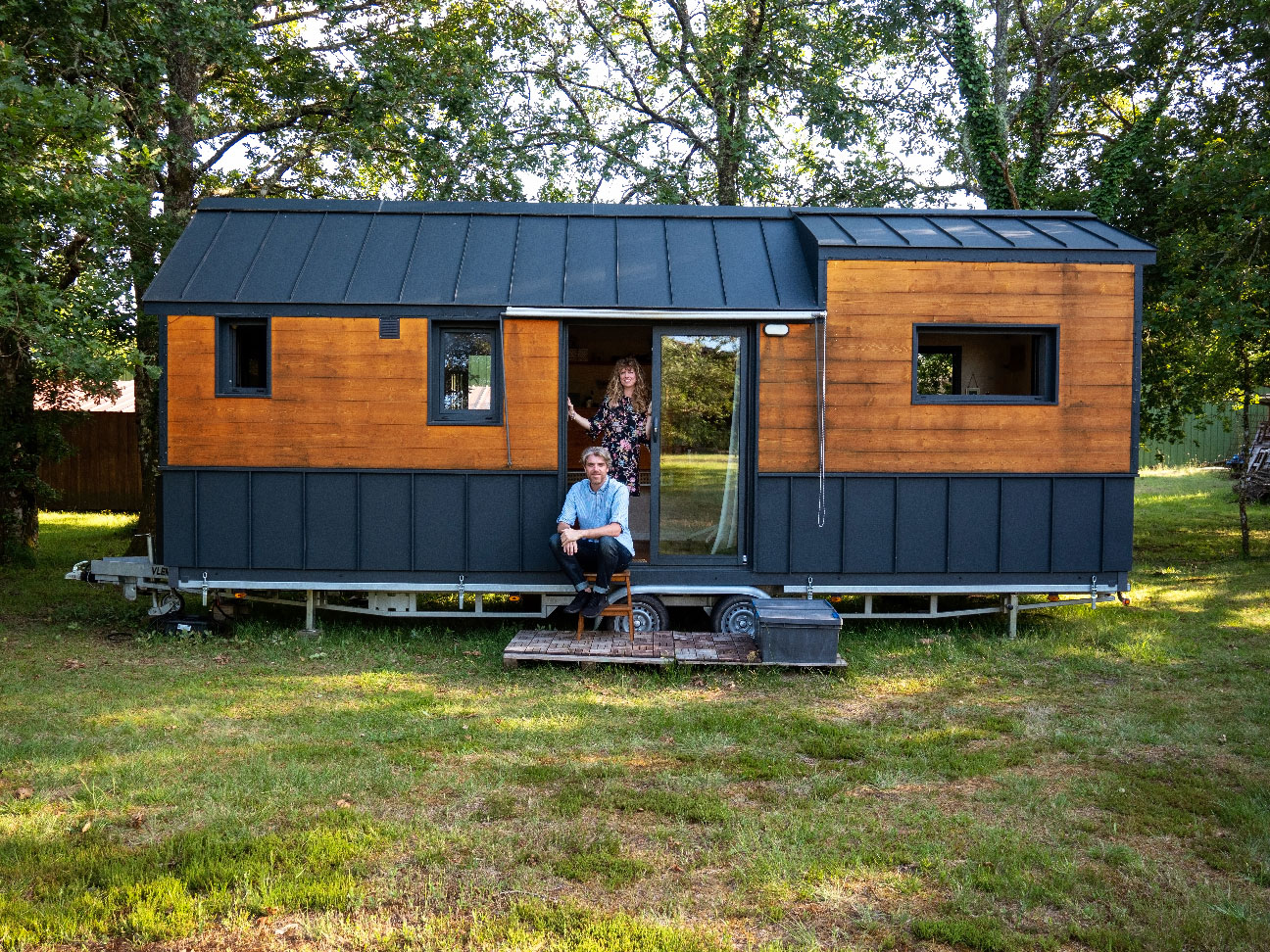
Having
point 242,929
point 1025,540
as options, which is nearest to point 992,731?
point 1025,540

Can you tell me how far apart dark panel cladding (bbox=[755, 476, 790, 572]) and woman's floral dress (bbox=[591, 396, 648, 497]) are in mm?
1081

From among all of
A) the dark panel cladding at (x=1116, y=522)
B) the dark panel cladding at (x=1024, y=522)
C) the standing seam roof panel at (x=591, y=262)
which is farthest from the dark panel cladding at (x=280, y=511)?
the dark panel cladding at (x=1116, y=522)

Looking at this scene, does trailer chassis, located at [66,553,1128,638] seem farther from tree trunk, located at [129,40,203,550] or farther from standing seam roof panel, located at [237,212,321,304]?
standing seam roof panel, located at [237,212,321,304]

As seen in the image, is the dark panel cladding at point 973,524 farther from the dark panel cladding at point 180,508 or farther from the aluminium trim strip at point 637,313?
the dark panel cladding at point 180,508

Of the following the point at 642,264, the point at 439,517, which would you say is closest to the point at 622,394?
the point at 642,264

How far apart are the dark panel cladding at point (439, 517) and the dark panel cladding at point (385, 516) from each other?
0.25 feet

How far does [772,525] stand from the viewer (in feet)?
23.7

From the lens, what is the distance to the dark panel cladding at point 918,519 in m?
7.24

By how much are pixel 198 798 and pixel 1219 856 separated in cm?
423

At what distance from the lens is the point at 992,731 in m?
5.29

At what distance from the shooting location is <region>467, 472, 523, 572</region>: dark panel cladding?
7.20 metres

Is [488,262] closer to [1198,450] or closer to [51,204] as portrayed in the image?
[51,204]

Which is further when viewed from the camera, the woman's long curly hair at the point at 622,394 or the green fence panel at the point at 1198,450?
the green fence panel at the point at 1198,450

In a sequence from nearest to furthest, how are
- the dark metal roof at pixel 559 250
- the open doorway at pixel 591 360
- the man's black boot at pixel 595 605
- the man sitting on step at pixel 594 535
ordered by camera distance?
1. the man sitting on step at pixel 594 535
2. the man's black boot at pixel 595 605
3. the dark metal roof at pixel 559 250
4. the open doorway at pixel 591 360
